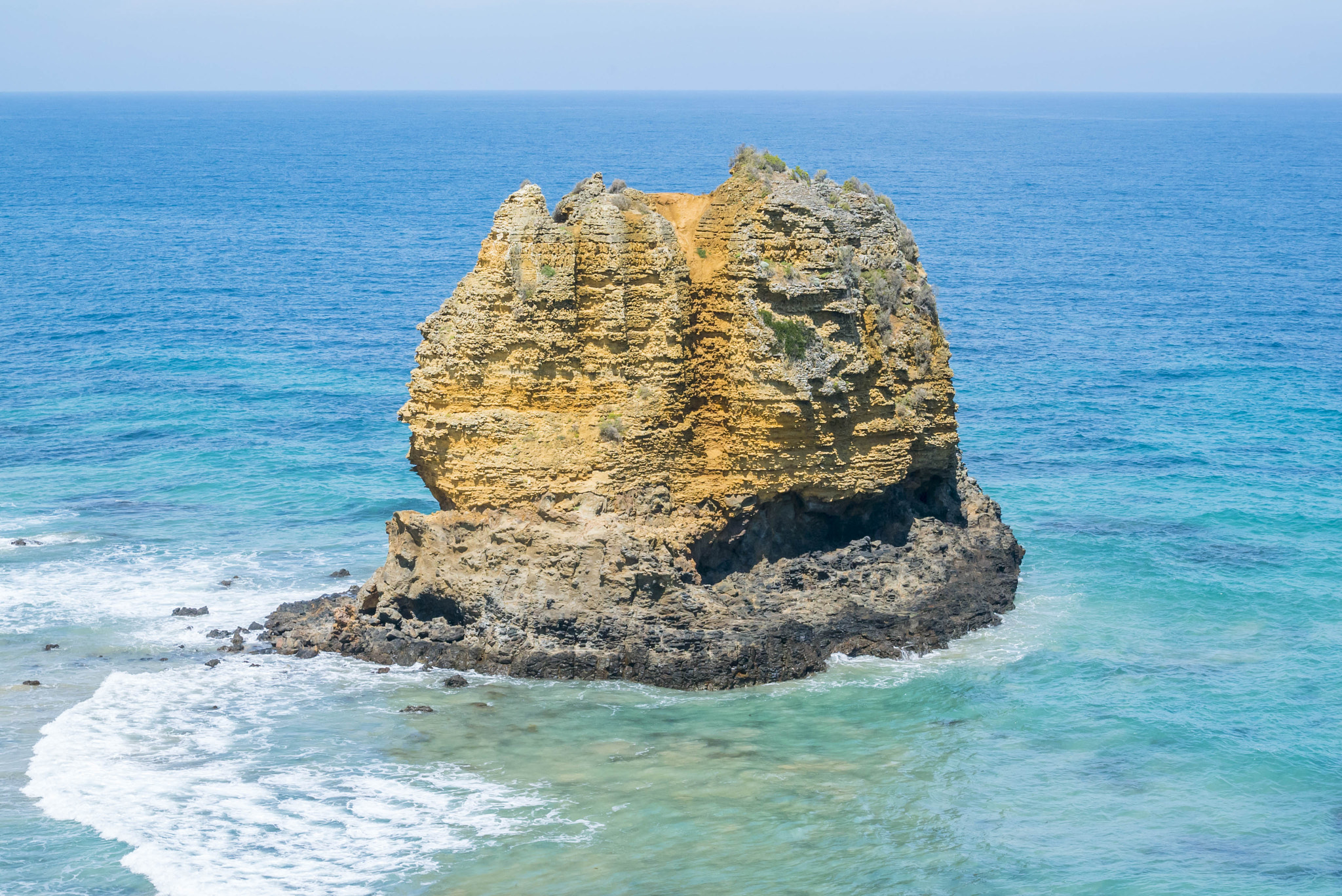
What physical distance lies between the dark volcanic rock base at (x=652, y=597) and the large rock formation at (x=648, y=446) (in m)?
0.06

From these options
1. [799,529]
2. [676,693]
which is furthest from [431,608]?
[799,529]

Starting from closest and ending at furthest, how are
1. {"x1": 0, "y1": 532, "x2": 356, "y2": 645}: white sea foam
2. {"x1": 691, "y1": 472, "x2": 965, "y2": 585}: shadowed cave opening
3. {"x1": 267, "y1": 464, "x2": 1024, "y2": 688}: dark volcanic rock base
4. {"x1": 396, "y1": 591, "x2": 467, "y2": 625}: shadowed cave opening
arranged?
{"x1": 267, "y1": 464, "x2": 1024, "y2": 688}: dark volcanic rock base < {"x1": 396, "y1": 591, "x2": 467, "y2": 625}: shadowed cave opening < {"x1": 691, "y1": 472, "x2": 965, "y2": 585}: shadowed cave opening < {"x1": 0, "y1": 532, "x2": 356, "y2": 645}: white sea foam

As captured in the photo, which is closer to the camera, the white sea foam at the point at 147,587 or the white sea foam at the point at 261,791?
the white sea foam at the point at 261,791

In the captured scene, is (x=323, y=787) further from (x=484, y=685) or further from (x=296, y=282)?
(x=296, y=282)

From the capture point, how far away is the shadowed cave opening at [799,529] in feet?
115

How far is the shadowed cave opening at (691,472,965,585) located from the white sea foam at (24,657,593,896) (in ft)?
28.0

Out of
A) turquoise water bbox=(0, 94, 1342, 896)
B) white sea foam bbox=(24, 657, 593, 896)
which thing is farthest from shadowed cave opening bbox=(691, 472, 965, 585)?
white sea foam bbox=(24, 657, 593, 896)

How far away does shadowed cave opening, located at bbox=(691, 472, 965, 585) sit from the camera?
1384 inches

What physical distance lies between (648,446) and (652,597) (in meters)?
3.63

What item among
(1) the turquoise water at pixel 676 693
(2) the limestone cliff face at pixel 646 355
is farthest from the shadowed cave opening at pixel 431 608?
(2) the limestone cliff face at pixel 646 355

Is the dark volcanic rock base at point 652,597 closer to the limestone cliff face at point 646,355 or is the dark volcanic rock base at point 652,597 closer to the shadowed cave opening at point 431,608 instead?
the shadowed cave opening at point 431,608

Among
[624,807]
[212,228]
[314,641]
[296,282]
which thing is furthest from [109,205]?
[624,807]

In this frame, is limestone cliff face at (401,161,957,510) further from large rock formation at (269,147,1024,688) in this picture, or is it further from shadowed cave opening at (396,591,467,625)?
shadowed cave opening at (396,591,467,625)

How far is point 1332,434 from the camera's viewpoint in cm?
5662
